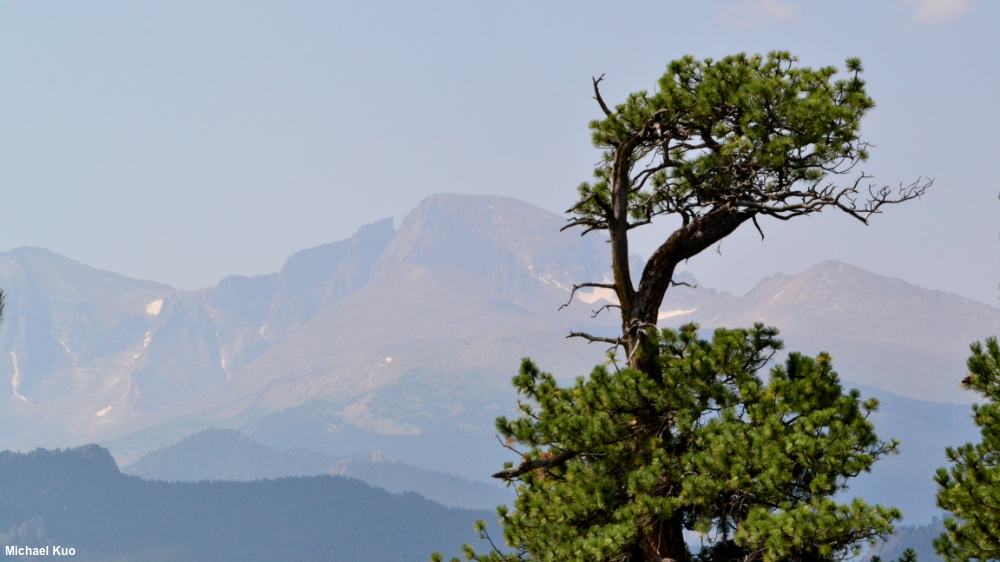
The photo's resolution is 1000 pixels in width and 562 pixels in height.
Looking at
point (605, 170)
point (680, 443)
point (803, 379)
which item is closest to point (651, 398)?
point (680, 443)

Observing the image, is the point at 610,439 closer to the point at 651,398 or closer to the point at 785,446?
the point at 651,398

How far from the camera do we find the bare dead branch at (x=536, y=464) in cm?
1278

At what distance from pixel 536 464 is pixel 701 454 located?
2306mm

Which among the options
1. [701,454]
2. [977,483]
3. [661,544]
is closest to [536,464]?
[661,544]

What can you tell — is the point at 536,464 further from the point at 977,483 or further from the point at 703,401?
the point at 977,483

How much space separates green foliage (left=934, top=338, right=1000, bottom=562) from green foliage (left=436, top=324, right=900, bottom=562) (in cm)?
142

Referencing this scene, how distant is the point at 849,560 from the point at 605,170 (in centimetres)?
675

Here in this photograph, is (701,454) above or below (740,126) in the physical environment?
below

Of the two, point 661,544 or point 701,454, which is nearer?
point 701,454

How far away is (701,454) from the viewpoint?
11570 millimetres

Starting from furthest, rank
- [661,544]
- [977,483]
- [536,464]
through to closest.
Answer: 1. [661,544]
2. [536,464]
3. [977,483]

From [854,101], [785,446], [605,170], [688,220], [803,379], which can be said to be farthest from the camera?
[605,170]

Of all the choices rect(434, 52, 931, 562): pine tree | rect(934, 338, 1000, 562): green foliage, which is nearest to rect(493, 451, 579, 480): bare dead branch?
rect(434, 52, 931, 562): pine tree

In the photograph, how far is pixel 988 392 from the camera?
44.8 feet
